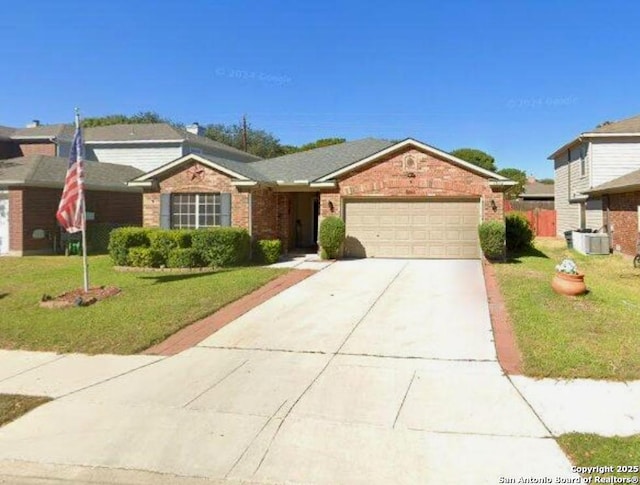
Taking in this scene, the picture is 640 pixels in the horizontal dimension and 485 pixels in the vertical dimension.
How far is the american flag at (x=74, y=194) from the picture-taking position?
11531mm

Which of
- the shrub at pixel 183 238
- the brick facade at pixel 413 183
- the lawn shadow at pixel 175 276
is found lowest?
the lawn shadow at pixel 175 276

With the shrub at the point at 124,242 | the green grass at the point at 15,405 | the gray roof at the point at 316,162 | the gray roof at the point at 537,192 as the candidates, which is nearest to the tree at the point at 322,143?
the gray roof at the point at 537,192

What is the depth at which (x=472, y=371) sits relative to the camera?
650 centimetres

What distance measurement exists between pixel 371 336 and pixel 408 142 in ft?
33.3

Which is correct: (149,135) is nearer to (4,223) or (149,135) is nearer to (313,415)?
(4,223)

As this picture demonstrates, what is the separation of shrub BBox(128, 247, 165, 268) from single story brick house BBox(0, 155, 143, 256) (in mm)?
4988

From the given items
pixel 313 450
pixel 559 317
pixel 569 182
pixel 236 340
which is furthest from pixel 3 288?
pixel 569 182

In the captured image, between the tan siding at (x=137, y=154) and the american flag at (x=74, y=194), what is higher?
the tan siding at (x=137, y=154)

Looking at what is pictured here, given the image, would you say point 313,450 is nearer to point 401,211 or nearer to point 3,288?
point 3,288

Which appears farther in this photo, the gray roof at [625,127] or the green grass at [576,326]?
the gray roof at [625,127]

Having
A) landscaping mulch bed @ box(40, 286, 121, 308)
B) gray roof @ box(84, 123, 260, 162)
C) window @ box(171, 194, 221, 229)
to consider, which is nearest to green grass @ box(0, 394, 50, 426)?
landscaping mulch bed @ box(40, 286, 121, 308)

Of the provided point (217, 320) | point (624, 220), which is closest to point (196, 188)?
point (217, 320)

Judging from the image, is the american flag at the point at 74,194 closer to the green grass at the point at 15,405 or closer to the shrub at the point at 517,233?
the green grass at the point at 15,405

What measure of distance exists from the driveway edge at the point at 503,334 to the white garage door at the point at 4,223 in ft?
59.0
